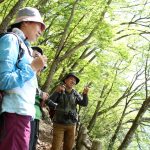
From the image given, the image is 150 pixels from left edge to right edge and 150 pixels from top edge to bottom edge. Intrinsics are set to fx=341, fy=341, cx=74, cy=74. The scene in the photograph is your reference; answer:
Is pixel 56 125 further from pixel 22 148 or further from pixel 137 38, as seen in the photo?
pixel 137 38

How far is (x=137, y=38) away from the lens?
17.7m

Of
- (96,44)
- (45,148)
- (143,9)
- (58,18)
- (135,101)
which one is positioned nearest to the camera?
(45,148)

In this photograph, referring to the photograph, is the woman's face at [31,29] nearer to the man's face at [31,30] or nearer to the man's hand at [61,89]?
the man's face at [31,30]

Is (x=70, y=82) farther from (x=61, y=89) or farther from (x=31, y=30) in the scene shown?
(x=31, y=30)

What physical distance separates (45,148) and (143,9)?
9.26m

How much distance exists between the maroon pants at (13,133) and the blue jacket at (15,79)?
54 millimetres

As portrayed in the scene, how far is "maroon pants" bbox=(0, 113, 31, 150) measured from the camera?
253 centimetres

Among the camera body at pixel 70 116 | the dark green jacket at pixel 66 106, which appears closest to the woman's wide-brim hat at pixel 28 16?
the dark green jacket at pixel 66 106

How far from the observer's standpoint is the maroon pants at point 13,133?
8.29 feet

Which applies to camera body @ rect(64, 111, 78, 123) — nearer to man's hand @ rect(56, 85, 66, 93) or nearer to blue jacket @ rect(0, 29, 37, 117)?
man's hand @ rect(56, 85, 66, 93)

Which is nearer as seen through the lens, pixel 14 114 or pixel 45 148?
pixel 14 114

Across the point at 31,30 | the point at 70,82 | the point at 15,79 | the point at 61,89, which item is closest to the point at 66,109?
the point at 61,89

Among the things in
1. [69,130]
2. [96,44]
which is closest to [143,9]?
[96,44]

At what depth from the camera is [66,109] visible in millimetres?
6523
